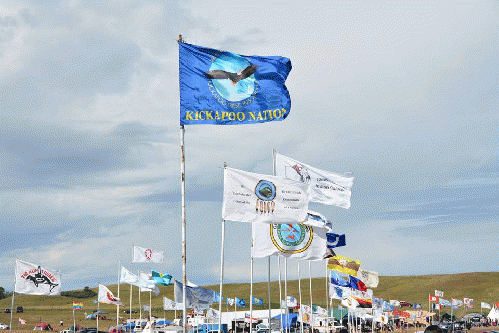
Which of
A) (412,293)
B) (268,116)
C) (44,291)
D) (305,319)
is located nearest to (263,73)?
(268,116)

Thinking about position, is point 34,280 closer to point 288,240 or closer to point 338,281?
point 288,240

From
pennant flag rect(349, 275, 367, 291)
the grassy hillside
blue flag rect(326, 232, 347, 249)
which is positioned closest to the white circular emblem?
blue flag rect(326, 232, 347, 249)

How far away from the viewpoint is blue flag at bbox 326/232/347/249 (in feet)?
156

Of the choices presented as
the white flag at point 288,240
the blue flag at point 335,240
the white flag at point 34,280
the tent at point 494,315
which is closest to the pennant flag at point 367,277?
the blue flag at point 335,240

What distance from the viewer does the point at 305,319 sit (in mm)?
73938

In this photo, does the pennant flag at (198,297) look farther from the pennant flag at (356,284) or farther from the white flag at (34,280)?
the pennant flag at (356,284)

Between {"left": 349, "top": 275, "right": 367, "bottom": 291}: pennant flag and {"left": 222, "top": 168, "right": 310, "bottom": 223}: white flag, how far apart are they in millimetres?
30469

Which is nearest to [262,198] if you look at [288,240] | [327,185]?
[288,240]

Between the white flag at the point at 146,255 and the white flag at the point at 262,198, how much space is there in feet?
163

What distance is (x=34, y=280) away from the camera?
46469 mm

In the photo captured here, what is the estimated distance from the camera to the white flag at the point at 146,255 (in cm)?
7519

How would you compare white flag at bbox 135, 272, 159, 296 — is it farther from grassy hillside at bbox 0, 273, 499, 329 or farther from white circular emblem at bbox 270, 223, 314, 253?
grassy hillside at bbox 0, 273, 499, 329

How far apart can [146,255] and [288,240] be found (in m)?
44.5

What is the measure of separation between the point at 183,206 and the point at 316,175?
59.9 ft
